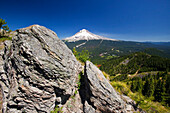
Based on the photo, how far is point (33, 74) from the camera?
828 centimetres

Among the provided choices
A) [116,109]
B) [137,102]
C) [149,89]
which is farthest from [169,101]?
[116,109]

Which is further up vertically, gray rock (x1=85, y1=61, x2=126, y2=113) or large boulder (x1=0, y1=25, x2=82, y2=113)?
large boulder (x1=0, y1=25, x2=82, y2=113)

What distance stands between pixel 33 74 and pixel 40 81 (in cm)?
111

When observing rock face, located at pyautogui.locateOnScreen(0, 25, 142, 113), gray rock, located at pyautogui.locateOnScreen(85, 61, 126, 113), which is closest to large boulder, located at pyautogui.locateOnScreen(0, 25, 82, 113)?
rock face, located at pyautogui.locateOnScreen(0, 25, 142, 113)

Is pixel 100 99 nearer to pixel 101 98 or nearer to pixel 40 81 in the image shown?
pixel 101 98

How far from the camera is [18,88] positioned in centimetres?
810

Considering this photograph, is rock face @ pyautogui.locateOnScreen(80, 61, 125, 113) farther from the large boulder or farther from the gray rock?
the large boulder

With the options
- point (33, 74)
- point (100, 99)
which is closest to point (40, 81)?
point (33, 74)

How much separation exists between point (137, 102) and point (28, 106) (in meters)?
19.1

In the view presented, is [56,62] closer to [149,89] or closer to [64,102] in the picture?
[64,102]

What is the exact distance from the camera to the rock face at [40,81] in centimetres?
820

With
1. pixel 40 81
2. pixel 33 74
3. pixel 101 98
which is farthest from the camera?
pixel 101 98

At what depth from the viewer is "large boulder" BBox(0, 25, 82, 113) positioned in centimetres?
816

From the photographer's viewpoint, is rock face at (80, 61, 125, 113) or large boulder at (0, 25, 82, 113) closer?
large boulder at (0, 25, 82, 113)
